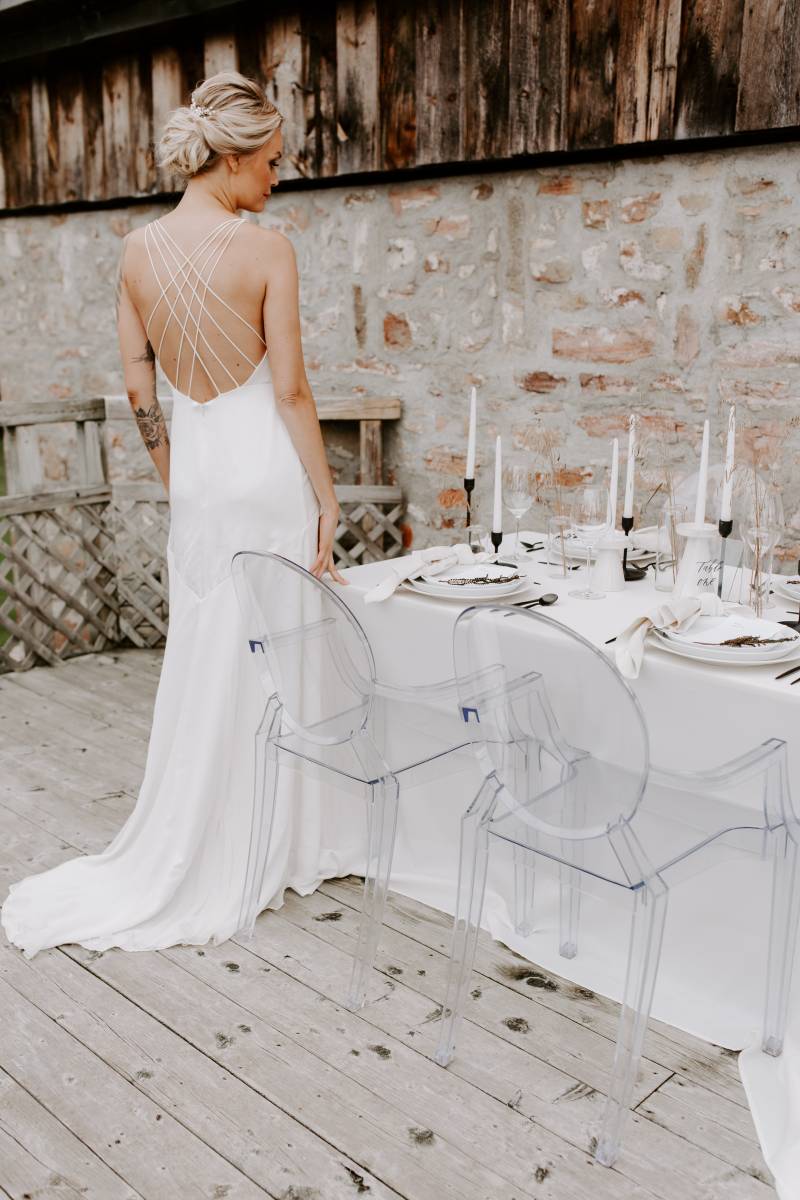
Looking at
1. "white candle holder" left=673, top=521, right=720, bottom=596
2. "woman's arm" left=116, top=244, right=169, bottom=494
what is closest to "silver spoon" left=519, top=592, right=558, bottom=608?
"white candle holder" left=673, top=521, right=720, bottom=596

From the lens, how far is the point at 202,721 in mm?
2461

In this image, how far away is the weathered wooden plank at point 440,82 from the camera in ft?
11.5

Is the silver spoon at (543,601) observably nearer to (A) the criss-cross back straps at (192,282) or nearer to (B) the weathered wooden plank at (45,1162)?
(A) the criss-cross back straps at (192,282)

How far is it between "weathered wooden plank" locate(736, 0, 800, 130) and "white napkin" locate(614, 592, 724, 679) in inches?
61.6

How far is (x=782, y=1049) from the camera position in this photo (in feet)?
6.51

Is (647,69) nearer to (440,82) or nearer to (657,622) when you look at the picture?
(440,82)

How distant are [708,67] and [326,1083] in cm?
275

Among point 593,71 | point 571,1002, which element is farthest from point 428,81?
point 571,1002

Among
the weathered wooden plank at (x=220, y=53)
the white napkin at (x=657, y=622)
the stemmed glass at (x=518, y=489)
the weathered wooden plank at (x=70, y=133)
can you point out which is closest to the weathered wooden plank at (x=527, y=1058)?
the white napkin at (x=657, y=622)

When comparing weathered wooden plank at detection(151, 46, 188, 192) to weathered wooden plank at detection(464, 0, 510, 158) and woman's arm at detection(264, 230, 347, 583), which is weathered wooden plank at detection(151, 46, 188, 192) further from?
woman's arm at detection(264, 230, 347, 583)

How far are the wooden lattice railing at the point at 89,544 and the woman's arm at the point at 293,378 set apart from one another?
1.61m

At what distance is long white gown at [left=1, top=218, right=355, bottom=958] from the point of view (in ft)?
7.86

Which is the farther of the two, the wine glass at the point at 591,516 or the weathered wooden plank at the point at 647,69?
the weathered wooden plank at the point at 647,69

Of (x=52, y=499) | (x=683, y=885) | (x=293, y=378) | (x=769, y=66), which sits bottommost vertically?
(x=683, y=885)
